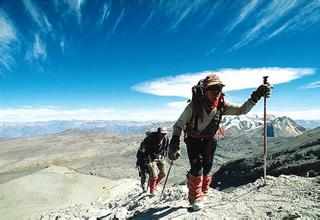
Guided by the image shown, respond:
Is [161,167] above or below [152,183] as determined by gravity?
above

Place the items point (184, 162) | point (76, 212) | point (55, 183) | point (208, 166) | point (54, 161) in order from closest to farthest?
point (208, 166), point (76, 212), point (55, 183), point (184, 162), point (54, 161)

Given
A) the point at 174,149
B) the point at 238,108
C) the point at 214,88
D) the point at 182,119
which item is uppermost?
the point at 214,88

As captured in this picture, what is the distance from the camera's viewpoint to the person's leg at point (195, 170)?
27.4 ft

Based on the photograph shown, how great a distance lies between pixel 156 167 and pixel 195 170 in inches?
285

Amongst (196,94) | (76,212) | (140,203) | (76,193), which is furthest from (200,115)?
(76,193)

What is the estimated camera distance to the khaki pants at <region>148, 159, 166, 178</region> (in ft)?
49.9

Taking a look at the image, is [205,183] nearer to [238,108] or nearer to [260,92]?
[238,108]

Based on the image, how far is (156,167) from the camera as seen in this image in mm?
15445

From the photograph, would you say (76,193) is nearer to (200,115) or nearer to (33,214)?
(33,214)

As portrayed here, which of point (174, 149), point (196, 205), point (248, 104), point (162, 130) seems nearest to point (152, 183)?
point (162, 130)

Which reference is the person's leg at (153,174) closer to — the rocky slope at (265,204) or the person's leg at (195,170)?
the rocky slope at (265,204)

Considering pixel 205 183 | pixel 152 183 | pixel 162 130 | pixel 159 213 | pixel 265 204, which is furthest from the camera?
pixel 152 183

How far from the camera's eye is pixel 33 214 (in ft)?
72.6

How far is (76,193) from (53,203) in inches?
134
